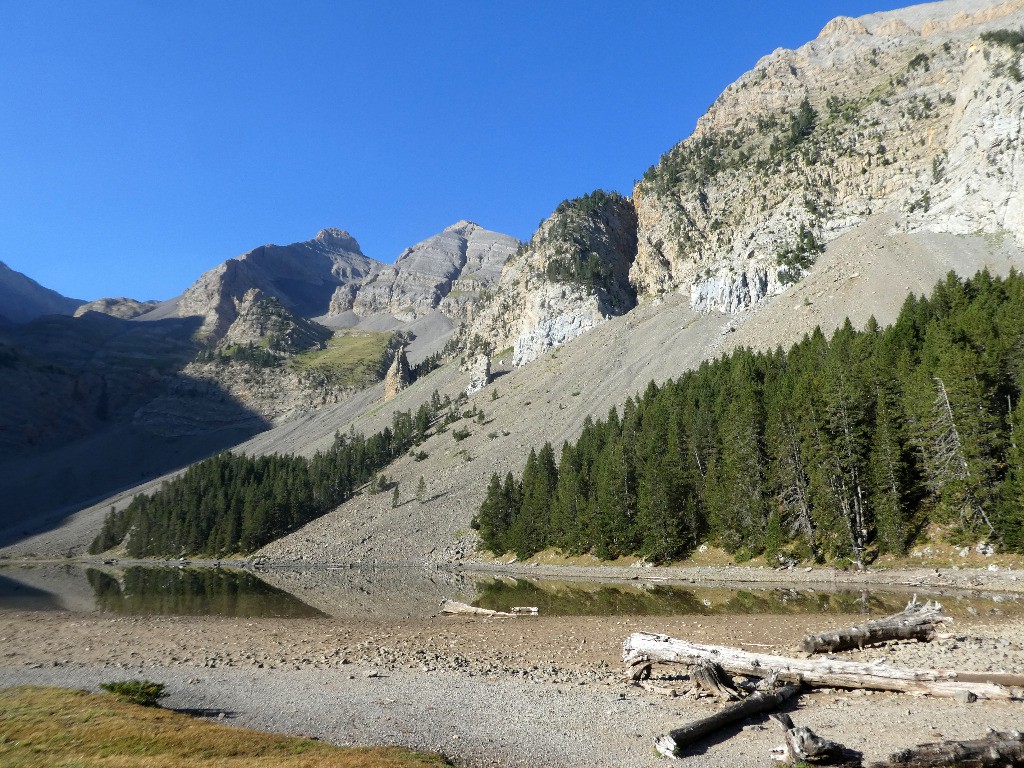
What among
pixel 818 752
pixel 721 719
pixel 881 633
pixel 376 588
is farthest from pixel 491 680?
pixel 376 588

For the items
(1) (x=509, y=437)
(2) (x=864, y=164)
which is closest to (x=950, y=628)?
(1) (x=509, y=437)

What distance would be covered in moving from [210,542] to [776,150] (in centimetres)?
19069

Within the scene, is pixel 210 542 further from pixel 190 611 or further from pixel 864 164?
pixel 864 164

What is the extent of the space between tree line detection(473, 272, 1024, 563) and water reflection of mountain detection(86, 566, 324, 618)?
3556 centimetres

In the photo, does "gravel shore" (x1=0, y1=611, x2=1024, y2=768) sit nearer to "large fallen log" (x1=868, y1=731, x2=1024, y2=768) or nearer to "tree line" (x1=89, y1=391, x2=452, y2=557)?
"large fallen log" (x1=868, y1=731, x2=1024, y2=768)

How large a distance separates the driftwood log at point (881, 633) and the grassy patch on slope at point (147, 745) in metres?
13.9

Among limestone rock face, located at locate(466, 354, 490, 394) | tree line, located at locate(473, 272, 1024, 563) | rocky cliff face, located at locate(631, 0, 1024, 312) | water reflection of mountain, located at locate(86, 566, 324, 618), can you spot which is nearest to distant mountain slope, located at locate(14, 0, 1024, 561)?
rocky cliff face, located at locate(631, 0, 1024, 312)

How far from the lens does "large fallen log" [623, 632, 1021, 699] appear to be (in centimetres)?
1357

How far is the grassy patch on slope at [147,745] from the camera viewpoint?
33.3 ft

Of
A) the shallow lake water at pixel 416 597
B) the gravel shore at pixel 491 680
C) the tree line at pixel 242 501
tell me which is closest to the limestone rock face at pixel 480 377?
the tree line at pixel 242 501

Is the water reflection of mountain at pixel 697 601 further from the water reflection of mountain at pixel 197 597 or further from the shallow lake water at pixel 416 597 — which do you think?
the water reflection of mountain at pixel 197 597

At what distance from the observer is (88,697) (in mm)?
15797

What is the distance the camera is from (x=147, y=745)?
11.3 meters

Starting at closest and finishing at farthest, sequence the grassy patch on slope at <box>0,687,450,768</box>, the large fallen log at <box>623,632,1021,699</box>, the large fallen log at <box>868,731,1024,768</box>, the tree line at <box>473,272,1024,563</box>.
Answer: the large fallen log at <box>868,731,1024,768</box>, the grassy patch on slope at <box>0,687,450,768</box>, the large fallen log at <box>623,632,1021,699</box>, the tree line at <box>473,272,1024,563</box>
